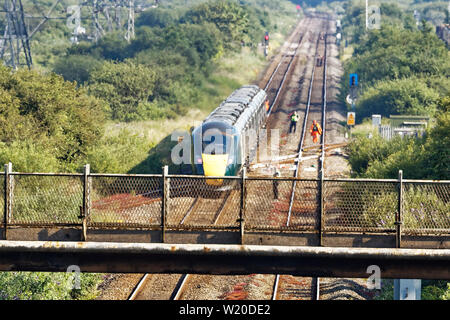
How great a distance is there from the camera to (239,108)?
94.4 ft

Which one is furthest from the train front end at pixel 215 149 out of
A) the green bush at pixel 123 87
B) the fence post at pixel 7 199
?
the green bush at pixel 123 87

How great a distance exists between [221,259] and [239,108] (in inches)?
→ 642

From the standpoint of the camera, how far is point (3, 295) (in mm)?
15781

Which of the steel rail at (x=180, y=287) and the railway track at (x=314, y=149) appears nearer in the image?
the steel rail at (x=180, y=287)

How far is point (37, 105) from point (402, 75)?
95.6 feet

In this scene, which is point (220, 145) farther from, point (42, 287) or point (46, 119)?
point (42, 287)

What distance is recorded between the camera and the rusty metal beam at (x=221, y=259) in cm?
1258

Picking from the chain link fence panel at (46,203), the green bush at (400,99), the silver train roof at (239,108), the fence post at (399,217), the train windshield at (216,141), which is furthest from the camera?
the green bush at (400,99)

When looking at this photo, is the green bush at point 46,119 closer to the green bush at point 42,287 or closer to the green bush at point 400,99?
the green bush at point 42,287

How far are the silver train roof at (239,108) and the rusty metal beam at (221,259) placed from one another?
11.9 m

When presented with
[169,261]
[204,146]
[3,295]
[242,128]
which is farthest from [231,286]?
[242,128]

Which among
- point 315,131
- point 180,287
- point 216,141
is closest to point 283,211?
point 180,287

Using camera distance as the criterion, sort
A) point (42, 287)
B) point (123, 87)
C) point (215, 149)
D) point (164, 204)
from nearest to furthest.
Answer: point (164, 204), point (42, 287), point (215, 149), point (123, 87)
